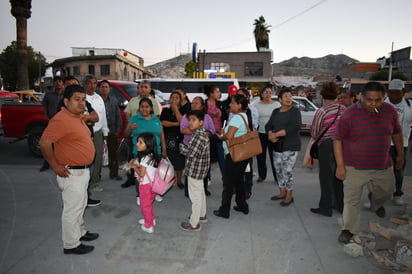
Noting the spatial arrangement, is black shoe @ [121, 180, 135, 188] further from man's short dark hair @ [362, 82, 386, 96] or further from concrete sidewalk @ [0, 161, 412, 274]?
man's short dark hair @ [362, 82, 386, 96]

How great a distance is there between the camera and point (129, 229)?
145 inches

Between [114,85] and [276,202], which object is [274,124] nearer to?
[276,202]

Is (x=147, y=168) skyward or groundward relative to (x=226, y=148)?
groundward

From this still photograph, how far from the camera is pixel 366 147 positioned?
3035 millimetres

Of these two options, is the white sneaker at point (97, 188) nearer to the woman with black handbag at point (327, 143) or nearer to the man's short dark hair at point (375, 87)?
the woman with black handbag at point (327, 143)

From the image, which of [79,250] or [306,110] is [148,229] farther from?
[306,110]

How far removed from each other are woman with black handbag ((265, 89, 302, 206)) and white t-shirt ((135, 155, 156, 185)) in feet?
6.33

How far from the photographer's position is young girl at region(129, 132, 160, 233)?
3.43 meters

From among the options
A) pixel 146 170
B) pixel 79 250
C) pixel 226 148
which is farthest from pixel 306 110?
pixel 79 250

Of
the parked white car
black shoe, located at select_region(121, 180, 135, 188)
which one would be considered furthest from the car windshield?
the parked white car

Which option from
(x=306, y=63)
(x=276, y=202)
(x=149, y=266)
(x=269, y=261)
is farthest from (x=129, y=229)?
(x=306, y=63)

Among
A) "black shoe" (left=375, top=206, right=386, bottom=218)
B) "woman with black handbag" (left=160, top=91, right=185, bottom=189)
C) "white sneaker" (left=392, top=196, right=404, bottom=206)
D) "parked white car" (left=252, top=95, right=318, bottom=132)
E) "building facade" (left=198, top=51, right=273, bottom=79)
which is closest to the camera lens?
"black shoe" (left=375, top=206, right=386, bottom=218)

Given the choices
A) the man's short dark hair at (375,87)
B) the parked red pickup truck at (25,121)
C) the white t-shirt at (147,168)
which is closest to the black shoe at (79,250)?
the white t-shirt at (147,168)

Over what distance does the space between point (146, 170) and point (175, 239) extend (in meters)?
0.94
